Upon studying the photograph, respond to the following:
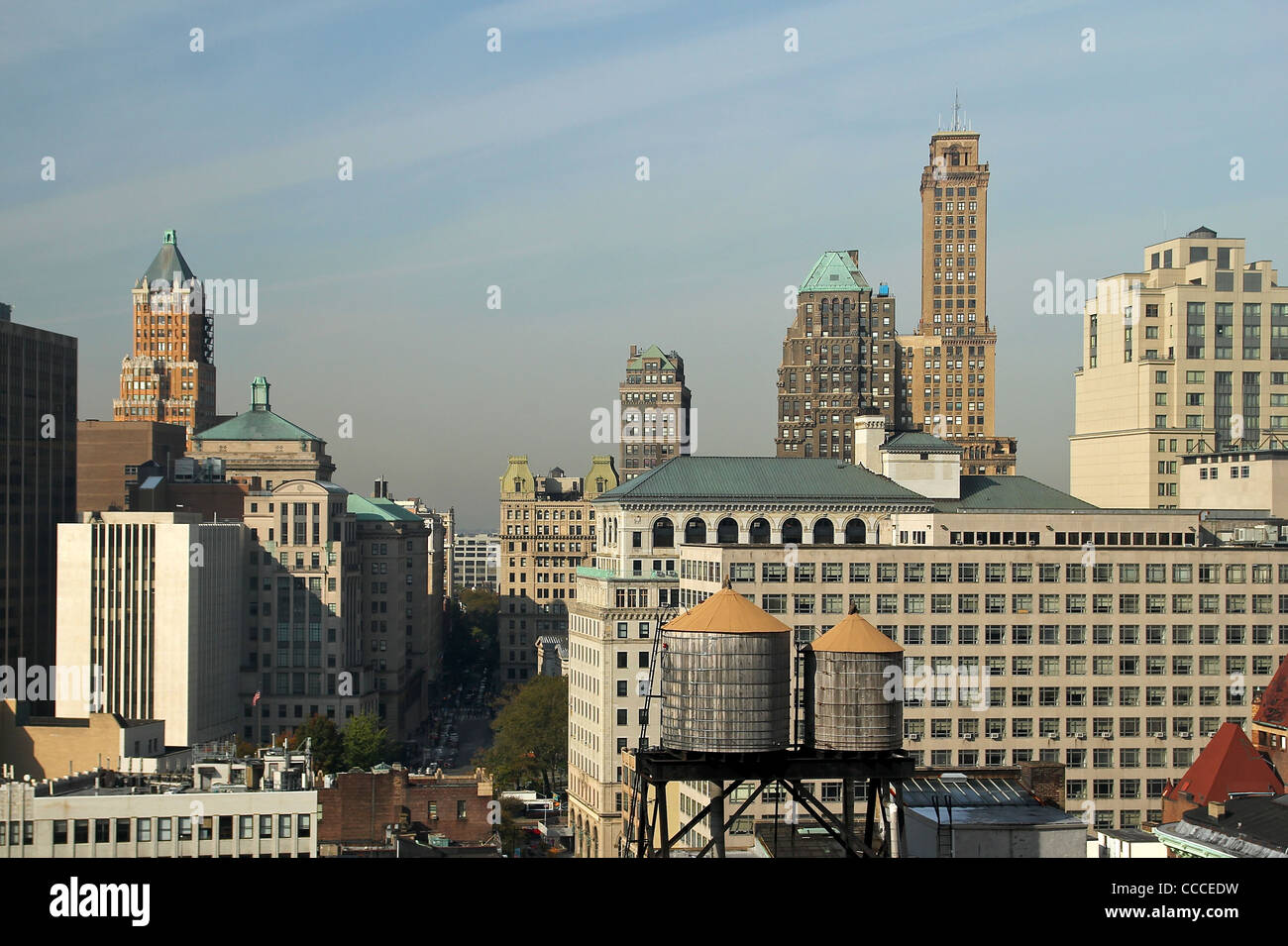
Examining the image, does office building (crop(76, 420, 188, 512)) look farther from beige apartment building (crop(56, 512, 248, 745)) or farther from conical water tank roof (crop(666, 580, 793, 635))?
conical water tank roof (crop(666, 580, 793, 635))

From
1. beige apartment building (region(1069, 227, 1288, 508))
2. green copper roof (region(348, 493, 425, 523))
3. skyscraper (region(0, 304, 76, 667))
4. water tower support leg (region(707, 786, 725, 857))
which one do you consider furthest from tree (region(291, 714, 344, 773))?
water tower support leg (region(707, 786, 725, 857))

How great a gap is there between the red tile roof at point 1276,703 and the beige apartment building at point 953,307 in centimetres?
12460

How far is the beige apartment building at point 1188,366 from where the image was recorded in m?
134

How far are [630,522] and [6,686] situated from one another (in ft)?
167

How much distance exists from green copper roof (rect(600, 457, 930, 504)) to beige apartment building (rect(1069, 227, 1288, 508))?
94.8 feet

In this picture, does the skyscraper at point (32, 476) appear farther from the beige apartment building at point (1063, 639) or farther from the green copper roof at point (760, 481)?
the beige apartment building at point (1063, 639)

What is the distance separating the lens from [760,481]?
118188 mm

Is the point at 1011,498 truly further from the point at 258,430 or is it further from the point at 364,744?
the point at 258,430

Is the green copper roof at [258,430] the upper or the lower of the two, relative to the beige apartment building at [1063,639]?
upper

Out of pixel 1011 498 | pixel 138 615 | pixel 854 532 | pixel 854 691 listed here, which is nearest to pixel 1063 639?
pixel 854 532

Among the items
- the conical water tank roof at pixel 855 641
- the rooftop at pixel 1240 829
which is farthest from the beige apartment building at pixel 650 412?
the conical water tank roof at pixel 855 641

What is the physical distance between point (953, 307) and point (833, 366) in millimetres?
29780
